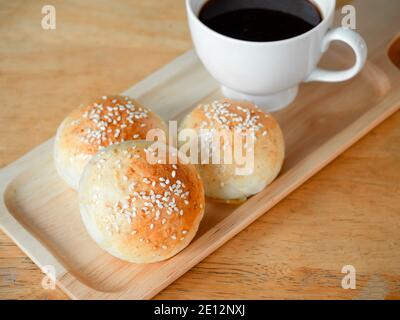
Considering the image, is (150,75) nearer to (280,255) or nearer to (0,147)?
(0,147)

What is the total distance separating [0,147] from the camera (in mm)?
1327

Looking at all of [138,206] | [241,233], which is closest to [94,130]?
[138,206]

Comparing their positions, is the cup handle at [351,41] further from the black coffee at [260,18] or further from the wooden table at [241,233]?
the wooden table at [241,233]

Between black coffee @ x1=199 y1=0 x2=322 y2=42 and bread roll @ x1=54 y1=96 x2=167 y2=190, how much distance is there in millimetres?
252

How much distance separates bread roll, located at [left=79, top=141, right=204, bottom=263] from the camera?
1043 millimetres

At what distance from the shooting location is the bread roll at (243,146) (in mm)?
1162

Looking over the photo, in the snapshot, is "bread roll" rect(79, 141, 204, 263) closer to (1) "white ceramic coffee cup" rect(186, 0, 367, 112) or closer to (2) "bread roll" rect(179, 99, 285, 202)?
(2) "bread roll" rect(179, 99, 285, 202)

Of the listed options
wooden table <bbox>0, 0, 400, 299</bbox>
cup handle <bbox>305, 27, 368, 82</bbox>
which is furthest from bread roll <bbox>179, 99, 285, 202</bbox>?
cup handle <bbox>305, 27, 368, 82</bbox>

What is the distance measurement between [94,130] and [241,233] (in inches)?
13.9

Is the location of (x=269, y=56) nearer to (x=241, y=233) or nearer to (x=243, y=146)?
(x=243, y=146)

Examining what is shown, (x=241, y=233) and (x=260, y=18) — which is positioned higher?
(x=260, y=18)

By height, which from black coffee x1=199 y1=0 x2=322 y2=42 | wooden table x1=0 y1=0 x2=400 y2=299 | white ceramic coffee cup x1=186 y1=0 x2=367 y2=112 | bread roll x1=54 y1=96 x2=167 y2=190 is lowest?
wooden table x1=0 y1=0 x2=400 y2=299

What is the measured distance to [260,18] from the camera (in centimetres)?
128

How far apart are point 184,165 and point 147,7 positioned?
0.74 meters
